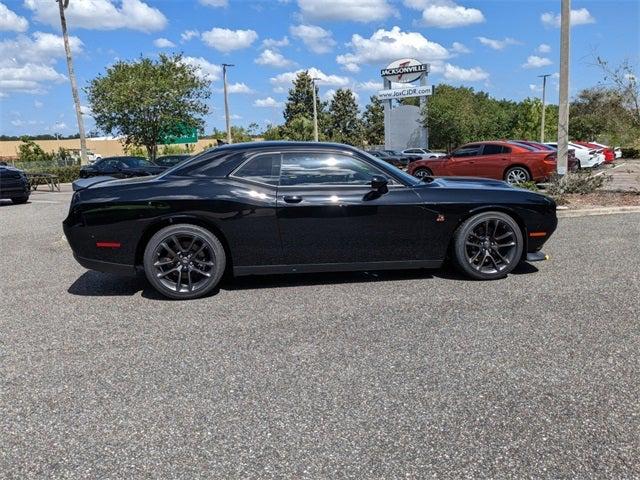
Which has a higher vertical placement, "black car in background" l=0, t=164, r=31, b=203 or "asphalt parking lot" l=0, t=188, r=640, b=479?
"black car in background" l=0, t=164, r=31, b=203

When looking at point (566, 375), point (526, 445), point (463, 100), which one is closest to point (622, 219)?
point (566, 375)

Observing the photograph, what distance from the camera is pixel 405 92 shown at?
4984cm

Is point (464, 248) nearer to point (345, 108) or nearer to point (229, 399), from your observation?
point (229, 399)

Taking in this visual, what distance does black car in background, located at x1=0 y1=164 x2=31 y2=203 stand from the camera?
14.9 metres

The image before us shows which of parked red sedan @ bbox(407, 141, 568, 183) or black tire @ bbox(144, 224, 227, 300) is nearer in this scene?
black tire @ bbox(144, 224, 227, 300)

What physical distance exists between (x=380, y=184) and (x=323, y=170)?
575 millimetres

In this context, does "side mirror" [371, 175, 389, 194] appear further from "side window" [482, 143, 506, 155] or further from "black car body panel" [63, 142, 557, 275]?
"side window" [482, 143, 506, 155]

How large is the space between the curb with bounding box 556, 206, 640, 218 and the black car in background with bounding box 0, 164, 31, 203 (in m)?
13.9

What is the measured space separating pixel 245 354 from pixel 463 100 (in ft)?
161

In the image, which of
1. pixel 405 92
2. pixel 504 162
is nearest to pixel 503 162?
pixel 504 162

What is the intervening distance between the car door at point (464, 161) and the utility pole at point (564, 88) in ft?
13.6

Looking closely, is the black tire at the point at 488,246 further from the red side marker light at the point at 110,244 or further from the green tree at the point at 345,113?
the green tree at the point at 345,113

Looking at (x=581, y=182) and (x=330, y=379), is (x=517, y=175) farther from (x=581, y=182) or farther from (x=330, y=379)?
(x=330, y=379)

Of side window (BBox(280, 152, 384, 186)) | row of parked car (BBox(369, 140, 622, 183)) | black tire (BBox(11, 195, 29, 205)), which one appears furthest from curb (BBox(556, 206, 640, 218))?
black tire (BBox(11, 195, 29, 205))
